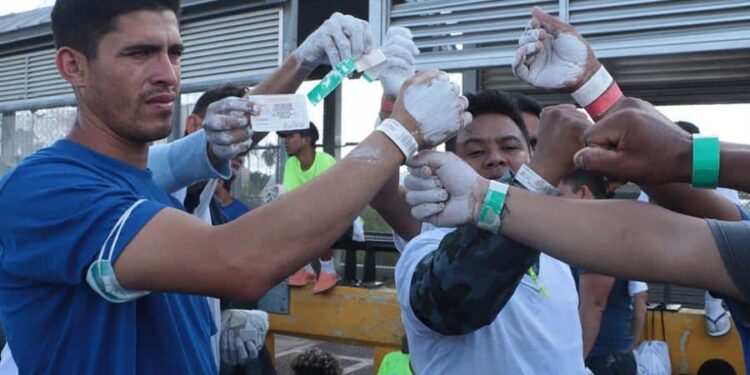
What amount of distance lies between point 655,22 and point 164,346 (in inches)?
190

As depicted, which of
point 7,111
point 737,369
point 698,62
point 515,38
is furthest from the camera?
point 7,111

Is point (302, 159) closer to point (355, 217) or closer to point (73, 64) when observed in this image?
point (73, 64)

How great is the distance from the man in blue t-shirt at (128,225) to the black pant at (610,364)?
248cm

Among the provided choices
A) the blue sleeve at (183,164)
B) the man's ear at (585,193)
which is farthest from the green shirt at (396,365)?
the blue sleeve at (183,164)

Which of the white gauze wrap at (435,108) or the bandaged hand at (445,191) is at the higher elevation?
the white gauze wrap at (435,108)

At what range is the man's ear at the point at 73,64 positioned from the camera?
1858 millimetres

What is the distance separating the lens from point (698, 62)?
256 inches

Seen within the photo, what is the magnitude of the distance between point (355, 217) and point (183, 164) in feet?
3.44

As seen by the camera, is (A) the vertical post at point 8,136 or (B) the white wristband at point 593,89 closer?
(B) the white wristband at point 593,89

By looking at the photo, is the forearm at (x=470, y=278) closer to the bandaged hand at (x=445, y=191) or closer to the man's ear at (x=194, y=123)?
the bandaged hand at (x=445, y=191)

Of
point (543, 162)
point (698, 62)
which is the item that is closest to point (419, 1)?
point (698, 62)

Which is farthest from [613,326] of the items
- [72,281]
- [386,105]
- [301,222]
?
[72,281]

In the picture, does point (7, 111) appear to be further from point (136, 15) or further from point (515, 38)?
point (136, 15)

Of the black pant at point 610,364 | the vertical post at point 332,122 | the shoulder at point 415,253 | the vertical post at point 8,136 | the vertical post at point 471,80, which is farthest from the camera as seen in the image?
the vertical post at point 8,136
